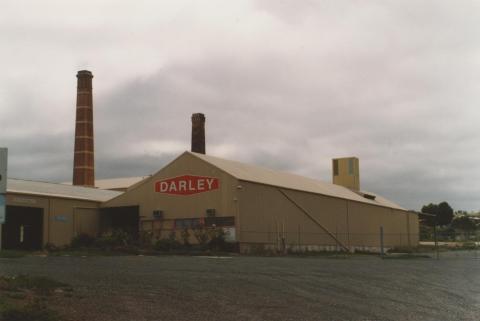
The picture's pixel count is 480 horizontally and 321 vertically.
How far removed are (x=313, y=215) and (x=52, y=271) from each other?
35.2m

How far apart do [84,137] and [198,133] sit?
11764 mm

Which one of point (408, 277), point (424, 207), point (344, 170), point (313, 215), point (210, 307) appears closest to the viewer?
point (210, 307)

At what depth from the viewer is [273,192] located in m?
47.0

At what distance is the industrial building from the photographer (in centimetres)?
4375

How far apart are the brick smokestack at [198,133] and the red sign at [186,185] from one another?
14.1 m

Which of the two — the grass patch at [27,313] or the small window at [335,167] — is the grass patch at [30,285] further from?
the small window at [335,167]

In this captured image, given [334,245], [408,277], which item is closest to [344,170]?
[334,245]

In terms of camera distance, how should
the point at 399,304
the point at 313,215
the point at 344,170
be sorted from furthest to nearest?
the point at 344,170 < the point at 313,215 < the point at 399,304

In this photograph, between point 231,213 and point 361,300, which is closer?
point 361,300

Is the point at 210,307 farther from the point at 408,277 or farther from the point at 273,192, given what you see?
the point at 273,192

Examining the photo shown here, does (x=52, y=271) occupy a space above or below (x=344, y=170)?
below

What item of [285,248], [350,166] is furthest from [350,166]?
[285,248]

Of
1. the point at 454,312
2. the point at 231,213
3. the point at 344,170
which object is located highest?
the point at 344,170

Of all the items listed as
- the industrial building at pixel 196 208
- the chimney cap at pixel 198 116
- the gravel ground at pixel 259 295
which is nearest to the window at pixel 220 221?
the industrial building at pixel 196 208
